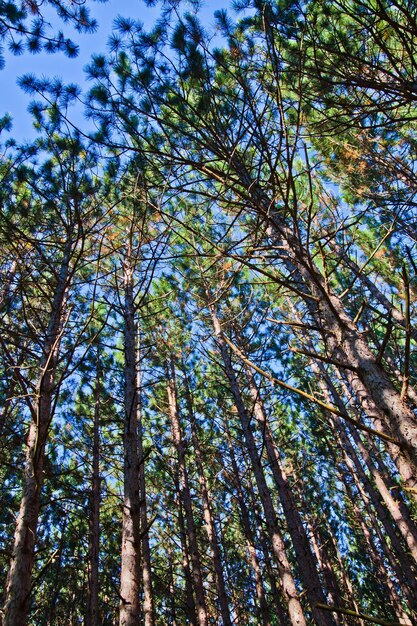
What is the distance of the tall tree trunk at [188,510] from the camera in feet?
22.3

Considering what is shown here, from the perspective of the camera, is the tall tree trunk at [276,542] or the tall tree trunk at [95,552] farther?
the tall tree trunk at [95,552]

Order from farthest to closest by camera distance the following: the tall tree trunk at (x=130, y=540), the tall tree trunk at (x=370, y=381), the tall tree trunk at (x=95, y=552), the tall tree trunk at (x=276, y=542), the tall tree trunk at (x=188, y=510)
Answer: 1. the tall tree trunk at (x=188, y=510)
2. the tall tree trunk at (x=95, y=552)
3. the tall tree trunk at (x=276, y=542)
4. the tall tree trunk at (x=130, y=540)
5. the tall tree trunk at (x=370, y=381)

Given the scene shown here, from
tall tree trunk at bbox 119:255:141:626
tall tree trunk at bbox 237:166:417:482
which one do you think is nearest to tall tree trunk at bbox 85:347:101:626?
tall tree trunk at bbox 119:255:141:626

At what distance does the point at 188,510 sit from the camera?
297 inches

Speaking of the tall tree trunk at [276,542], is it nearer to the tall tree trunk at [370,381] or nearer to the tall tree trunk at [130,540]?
the tall tree trunk at [130,540]

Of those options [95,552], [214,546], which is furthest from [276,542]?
[95,552]

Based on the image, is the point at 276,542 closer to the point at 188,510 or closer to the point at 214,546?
the point at 188,510

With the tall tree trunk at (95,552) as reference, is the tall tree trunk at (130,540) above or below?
below

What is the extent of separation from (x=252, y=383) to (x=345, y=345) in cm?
553

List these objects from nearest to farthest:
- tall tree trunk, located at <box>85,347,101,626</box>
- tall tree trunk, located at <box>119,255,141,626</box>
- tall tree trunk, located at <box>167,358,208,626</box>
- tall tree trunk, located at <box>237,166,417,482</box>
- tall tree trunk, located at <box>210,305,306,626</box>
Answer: tall tree trunk, located at <box>237,166,417,482</box>, tall tree trunk, located at <box>119,255,141,626</box>, tall tree trunk, located at <box>210,305,306,626</box>, tall tree trunk, located at <box>85,347,101,626</box>, tall tree trunk, located at <box>167,358,208,626</box>

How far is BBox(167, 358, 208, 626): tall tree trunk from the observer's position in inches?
267

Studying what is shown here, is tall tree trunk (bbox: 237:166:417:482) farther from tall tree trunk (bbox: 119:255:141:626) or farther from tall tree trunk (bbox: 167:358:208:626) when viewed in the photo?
tall tree trunk (bbox: 167:358:208:626)

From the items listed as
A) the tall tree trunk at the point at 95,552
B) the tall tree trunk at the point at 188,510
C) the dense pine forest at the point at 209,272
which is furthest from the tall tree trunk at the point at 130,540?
the tall tree trunk at the point at 188,510

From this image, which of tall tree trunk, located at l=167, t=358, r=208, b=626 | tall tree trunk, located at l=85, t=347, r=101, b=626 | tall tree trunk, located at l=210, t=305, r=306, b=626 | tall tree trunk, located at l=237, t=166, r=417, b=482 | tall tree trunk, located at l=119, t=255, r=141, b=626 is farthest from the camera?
tall tree trunk, located at l=167, t=358, r=208, b=626
